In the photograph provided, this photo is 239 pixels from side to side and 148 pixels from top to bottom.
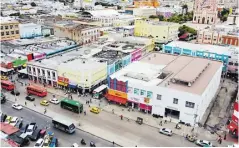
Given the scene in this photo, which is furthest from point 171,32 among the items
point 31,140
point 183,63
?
point 31,140

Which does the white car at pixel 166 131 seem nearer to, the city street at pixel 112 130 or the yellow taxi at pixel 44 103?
the city street at pixel 112 130

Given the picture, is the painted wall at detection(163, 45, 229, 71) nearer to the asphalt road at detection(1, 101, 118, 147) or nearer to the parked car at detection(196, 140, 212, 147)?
the parked car at detection(196, 140, 212, 147)

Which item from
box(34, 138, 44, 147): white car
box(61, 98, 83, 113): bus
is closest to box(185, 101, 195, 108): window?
box(61, 98, 83, 113): bus

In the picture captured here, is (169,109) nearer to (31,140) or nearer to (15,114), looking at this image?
(31,140)

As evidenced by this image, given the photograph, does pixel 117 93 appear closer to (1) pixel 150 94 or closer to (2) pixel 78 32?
(1) pixel 150 94

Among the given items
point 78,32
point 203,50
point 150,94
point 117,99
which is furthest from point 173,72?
point 78,32

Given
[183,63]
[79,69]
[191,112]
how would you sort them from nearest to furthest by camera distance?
[191,112] < [79,69] < [183,63]
